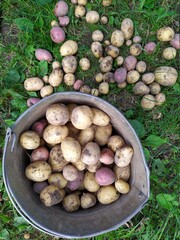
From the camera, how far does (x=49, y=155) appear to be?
1.88 meters

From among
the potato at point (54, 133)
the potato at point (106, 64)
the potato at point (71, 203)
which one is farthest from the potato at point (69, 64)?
the potato at point (71, 203)

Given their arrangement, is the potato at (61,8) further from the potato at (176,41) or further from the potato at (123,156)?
the potato at (123,156)

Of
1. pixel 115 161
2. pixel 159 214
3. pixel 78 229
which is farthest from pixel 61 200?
pixel 159 214

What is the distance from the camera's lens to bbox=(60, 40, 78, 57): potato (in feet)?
6.56

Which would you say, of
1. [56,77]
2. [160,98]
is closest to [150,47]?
[160,98]

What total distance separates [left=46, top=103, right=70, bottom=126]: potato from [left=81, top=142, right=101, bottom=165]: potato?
0.59 ft

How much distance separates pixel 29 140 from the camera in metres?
1.77

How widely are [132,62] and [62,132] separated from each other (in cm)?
60

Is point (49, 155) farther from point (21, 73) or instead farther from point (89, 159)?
point (21, 73)

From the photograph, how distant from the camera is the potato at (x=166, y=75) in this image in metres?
2.02

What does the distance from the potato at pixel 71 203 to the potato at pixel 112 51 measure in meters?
0.83

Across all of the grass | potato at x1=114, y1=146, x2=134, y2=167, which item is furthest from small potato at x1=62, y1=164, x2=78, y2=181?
the grass

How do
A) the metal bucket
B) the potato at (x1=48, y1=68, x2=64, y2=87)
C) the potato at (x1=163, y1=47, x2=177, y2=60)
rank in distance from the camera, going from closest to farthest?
the metal bucket
the potato at (x1=48, y1=68, x2=64, y2=87)
the potato at (x1=163, y1=47, x2=177, y2=60)

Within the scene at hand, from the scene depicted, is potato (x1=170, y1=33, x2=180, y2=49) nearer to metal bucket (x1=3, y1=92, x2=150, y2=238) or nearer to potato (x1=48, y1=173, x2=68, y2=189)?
metal bucket (x1=3, y1=92, x2=150, y2=238)
